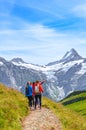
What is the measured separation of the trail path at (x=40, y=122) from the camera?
28217 millimetres

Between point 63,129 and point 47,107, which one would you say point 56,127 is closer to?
point 63,129

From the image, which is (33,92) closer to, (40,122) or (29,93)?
(29,93)

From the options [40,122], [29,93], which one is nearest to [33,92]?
[29,93]

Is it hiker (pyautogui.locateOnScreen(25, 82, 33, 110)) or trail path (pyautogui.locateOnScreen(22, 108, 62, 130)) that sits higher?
hiker (pyautogui.locateOnScreen(25, 82, 33, 110))

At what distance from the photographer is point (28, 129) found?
27.1m

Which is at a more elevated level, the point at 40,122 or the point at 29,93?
the point at 29,93

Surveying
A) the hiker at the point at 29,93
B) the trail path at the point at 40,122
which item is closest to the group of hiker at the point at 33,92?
the hiker at the point at 29,93

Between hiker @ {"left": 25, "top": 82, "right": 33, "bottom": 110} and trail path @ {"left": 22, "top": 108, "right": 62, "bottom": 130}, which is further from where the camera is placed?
hiker @ {"left": 25, "top": 82, "right": 33, "bottom": 110}

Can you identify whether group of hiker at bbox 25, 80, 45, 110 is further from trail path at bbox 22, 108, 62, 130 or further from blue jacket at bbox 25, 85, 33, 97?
trail path at bbox 22, 108, 62, 130

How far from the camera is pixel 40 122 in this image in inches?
1180

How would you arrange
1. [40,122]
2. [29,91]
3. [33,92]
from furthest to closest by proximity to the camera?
[33,92]
[29,91]
[40,122]

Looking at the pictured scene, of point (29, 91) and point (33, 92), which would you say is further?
point (33, 92)

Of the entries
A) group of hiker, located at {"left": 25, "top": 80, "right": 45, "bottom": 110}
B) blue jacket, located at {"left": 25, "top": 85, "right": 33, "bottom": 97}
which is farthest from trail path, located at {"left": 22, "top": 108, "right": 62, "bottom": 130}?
blue jacket, located at {"left": 25, "top": 85, "right": 33, "bottom": 97}

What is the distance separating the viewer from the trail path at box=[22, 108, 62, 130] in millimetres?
28217
